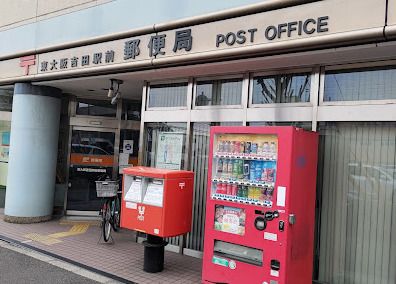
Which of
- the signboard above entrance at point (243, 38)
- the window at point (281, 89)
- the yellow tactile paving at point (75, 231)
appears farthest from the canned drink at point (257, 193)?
the yellow tactile paving at point (75, 231)

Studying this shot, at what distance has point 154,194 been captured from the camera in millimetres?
5898

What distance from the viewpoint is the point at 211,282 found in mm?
5273

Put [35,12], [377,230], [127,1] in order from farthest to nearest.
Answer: [35,12]
[127,1]
[377,230]

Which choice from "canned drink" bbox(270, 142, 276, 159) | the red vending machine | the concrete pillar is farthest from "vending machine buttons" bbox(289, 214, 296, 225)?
the concrete pillar

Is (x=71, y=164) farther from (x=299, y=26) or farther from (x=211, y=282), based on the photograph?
(x=299, y=26)

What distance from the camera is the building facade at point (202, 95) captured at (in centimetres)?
515

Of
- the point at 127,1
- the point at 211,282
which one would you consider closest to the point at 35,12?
the point at 127,1

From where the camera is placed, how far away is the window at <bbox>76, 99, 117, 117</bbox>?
1030cm

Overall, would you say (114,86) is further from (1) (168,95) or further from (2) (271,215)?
(2) (271,215)

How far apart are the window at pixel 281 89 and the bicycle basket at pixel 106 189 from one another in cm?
352

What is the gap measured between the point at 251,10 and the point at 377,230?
11.2ft

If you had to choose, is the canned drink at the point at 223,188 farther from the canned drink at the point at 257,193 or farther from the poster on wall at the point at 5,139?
the poster on wall at the point at 5,139

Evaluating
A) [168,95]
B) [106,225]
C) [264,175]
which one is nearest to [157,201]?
[264,175]

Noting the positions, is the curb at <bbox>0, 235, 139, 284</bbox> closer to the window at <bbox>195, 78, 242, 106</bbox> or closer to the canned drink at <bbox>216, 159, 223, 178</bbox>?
the canned drink at <bbox>216, 159, 223, 178</bbox>
